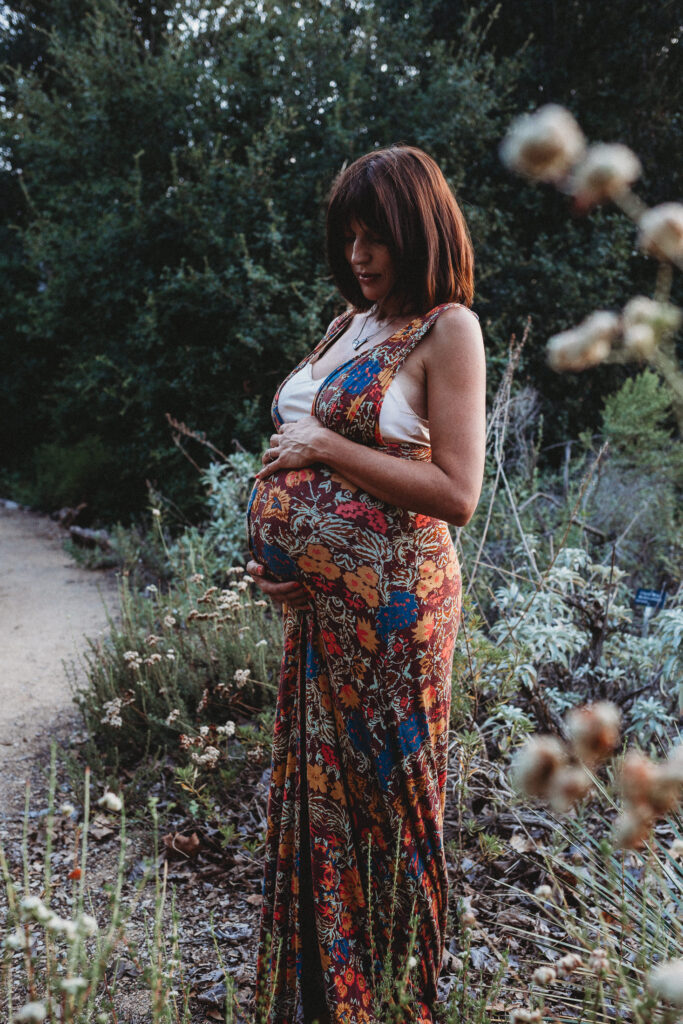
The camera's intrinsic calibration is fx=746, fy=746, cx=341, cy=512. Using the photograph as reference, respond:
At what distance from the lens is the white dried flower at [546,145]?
0.58 m

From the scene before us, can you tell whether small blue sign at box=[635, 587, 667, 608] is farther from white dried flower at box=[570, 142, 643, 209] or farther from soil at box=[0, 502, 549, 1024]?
white dried flower at box=[570, 142, 643, 209]

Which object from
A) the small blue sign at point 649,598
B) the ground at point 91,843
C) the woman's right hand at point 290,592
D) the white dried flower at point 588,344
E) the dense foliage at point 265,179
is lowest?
the ground at point 91,843

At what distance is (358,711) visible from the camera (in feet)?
5.73

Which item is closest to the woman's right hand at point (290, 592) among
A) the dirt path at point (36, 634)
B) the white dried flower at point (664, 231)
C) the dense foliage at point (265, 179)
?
the white dried flower at point (664, 231)

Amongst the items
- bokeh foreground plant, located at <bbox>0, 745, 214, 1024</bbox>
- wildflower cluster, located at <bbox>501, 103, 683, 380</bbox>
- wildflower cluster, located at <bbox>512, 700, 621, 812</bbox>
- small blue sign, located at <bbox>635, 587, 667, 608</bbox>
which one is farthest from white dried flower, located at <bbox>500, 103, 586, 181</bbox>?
small blue sign, located at <bbox>635, 587, 667, 608</bbox>

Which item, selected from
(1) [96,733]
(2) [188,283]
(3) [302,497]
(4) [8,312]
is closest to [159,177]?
(2) [188,283]

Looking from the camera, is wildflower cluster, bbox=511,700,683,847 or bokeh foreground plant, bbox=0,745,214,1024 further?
bokeh foreground plant, bbox=0,745,214,1024

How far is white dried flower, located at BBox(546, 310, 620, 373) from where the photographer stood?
2.09ft

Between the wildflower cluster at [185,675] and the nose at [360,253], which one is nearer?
the nose at [360,253]

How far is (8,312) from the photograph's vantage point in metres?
9.71

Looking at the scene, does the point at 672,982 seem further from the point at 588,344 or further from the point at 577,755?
the point at 588,344

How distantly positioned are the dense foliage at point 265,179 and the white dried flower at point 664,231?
552 centimetres

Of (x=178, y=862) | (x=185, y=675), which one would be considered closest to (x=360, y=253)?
(x=178, y=862)

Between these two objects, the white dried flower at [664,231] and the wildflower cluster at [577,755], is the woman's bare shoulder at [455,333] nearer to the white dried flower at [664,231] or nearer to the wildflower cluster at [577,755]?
the white dried flower at [664,231]
